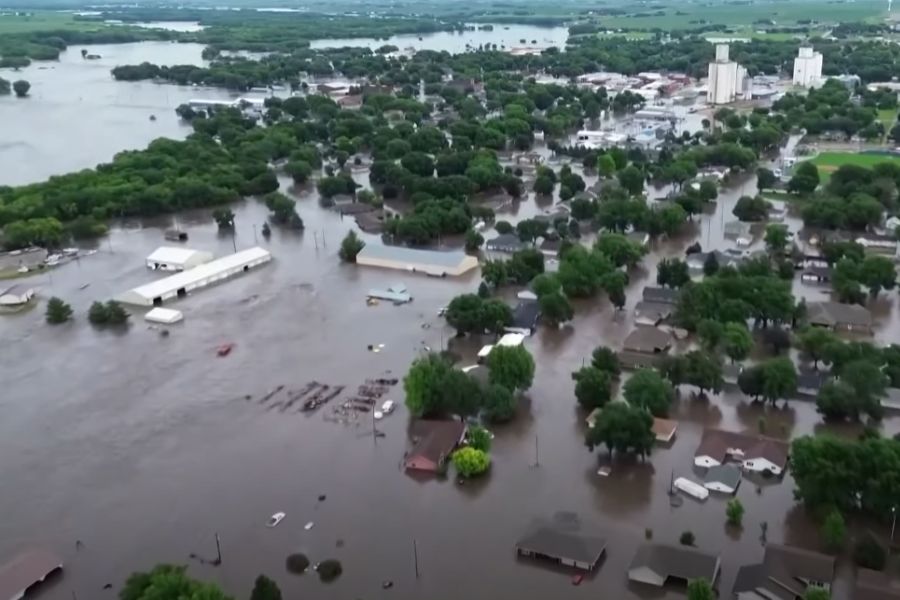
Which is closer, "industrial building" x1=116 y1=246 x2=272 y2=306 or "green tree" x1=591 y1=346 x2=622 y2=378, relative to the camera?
"green tree" x1=591 y1=346 x2=622 y2=378

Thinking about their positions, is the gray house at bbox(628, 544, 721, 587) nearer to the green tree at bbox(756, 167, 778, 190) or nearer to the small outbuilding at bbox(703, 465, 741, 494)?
the small outbuilding at bbox(703, 465, 741, 494)

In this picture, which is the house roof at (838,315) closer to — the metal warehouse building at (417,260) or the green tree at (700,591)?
the metal warehouse building at (417,260)

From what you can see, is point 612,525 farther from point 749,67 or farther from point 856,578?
point 749,67

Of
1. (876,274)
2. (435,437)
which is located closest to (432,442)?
(435,437)

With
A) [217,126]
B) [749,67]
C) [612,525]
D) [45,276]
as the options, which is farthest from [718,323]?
[749,67]

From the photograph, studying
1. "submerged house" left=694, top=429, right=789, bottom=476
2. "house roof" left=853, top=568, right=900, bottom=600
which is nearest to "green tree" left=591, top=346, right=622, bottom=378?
"submerged house" left=694, top=429, right=789, bottom=476

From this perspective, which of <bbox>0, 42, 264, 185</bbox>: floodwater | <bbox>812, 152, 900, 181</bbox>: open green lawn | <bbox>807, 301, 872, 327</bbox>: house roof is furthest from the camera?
<bbox>0, 42, 264, 185</bbox>: floodwater

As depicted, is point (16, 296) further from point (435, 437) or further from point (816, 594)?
point (816, 594)
